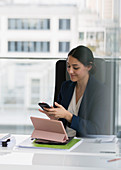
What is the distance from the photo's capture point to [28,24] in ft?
11.5

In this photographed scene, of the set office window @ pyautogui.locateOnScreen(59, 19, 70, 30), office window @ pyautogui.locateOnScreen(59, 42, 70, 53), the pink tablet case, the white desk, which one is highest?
office window @ pyautogui.locateOnScreen(59, 19, 70, 30)

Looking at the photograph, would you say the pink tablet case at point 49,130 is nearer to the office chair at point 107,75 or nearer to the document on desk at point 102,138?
the document on desk at point 102,138

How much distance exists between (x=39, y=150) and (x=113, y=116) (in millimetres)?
470

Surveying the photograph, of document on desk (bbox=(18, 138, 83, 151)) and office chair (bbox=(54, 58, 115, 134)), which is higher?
office chair (bbox=(54, 58, 115, 134))

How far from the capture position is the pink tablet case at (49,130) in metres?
1.48

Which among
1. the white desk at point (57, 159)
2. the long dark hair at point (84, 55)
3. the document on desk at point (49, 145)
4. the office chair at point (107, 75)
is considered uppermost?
the long dark hair at point (84, 55)

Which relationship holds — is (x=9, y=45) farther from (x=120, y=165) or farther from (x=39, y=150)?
(x=120, y=165)

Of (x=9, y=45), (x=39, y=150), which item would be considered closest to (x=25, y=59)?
(x=9, y=45)

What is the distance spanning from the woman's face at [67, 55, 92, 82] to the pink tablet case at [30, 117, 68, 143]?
0.56 m

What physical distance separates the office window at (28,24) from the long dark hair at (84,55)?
1.11 metres

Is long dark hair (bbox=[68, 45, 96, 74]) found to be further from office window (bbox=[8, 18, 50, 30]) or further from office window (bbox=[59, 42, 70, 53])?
office window (bbox=[8, 18, 50, 30])

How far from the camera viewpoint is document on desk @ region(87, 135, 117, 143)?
160cm

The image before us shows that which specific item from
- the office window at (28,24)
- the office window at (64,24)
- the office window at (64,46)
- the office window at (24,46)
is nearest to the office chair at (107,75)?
the office window at (64,24)

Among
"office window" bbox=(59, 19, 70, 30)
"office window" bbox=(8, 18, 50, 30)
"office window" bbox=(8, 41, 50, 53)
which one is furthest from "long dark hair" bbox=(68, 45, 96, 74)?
"office window" bbox=(8, 41, 50, 53)
